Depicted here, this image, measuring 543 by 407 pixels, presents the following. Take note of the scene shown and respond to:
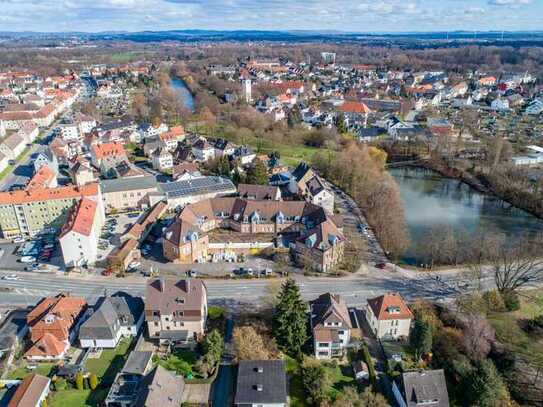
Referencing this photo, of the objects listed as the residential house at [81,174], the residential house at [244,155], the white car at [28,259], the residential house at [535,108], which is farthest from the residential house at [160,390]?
the residential house at [535,108]

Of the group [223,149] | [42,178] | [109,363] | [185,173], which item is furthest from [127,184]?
[109,363]

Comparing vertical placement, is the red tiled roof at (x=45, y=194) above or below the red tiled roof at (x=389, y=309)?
above

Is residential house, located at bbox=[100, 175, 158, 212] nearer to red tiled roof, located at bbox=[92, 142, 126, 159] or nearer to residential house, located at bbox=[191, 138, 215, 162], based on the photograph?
red tiled roof, located at bbox=[92, 142, 126, 159]

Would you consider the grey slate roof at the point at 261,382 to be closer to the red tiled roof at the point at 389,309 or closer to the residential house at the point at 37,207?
the red tiled roof at the point at 389,309

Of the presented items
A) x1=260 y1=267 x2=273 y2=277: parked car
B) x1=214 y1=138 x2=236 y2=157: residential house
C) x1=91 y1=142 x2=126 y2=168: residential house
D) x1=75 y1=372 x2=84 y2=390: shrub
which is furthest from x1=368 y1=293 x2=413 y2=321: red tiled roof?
x1=91 y1=142 x2=126 y2=168: residential house

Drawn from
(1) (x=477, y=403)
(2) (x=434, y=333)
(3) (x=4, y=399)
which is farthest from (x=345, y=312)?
(3) (x=4, y=399)
